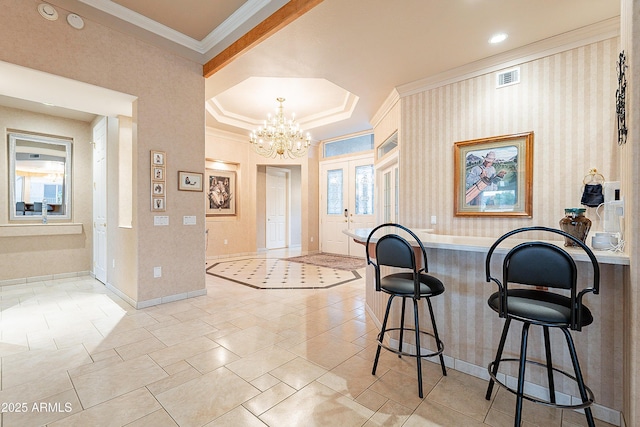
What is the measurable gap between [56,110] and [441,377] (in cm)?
665

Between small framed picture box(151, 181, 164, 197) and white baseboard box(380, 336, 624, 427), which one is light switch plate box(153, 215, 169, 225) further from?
white baseboard box(380, 336, 624, 427)

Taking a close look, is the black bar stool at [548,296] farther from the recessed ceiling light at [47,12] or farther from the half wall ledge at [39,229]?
the half wall ledge at [39,229]

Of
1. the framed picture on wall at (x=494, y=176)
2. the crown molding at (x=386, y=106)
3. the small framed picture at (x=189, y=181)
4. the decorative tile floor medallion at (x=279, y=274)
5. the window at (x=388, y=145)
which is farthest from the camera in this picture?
the decorative tile floor medallion at (x=279, y=274)

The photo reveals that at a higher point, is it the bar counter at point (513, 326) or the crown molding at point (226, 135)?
the crown molding at point (226, 135)

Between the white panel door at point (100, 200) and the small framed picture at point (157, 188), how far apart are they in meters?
1.69

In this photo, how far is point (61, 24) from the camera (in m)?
2.85

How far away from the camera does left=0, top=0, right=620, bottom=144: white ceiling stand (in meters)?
2.55

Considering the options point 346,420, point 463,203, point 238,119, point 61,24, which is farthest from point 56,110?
point 463,203

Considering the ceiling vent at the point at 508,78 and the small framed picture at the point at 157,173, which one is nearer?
the ceiling vent at the point at 508,78

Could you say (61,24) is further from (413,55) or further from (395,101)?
(395,101)

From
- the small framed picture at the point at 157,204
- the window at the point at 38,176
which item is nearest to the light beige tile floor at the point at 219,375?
the small framed picture at the point at 157,204

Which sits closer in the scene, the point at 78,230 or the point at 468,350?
the point at 468,350

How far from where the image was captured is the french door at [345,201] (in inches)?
288

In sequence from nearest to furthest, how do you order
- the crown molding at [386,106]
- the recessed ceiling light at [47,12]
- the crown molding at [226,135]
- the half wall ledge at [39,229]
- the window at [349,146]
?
1. the recessed ceiling light at [47,12]
2. the crown molding at [386,106]
3. the half wall ledge at [39,229]
4. the crown molding at [226,135]
5. the window at [349,146]
